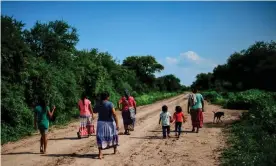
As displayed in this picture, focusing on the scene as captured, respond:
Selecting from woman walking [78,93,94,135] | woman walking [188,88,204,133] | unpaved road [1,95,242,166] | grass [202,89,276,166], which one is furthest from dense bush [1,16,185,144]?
grass [202,89,276,166]

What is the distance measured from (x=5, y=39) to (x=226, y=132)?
1090 centimetres

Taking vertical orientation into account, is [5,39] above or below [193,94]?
above

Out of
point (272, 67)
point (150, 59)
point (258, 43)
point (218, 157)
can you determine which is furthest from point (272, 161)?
point (150, 59)

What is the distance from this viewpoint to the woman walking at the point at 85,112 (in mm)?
12641

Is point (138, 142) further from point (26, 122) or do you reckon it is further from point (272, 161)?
point (26, 122)

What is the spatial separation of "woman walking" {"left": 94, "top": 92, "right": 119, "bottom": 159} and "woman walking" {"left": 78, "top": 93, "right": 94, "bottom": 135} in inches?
136

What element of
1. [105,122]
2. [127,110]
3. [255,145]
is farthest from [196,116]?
[105,122]

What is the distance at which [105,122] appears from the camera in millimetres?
9047

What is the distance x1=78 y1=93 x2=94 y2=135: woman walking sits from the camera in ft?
41.5

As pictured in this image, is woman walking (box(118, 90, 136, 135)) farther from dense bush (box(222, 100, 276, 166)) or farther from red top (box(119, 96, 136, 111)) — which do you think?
dense bush (box(222, 100, 276, 166))

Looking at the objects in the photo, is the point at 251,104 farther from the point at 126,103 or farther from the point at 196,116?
the point at 126,103

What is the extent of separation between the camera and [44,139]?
9.73 m

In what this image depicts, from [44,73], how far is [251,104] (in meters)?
18.3

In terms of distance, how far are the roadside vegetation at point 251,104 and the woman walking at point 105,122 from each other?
3301 mm
